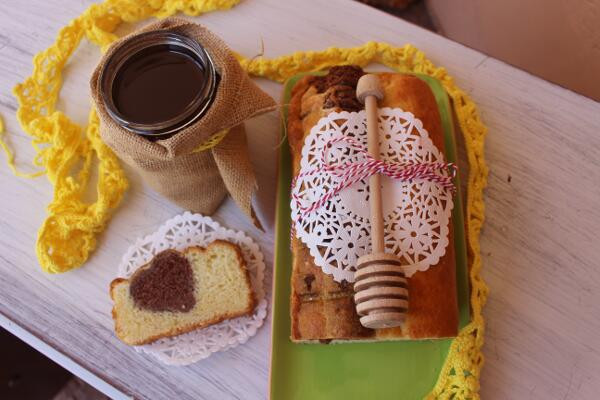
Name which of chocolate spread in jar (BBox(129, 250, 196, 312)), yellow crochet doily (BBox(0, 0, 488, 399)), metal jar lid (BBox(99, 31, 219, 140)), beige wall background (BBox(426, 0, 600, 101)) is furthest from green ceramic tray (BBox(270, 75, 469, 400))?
beige wall background (BBox(426, 0, 600, 101))

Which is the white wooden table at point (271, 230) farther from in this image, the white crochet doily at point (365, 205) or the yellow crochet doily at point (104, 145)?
the white crochet doily at point (365, 205)

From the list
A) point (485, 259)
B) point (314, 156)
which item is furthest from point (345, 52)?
point (485, 259)

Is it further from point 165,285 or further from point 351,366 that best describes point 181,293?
point 351,366

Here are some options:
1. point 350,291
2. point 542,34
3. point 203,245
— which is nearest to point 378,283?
point 350,291

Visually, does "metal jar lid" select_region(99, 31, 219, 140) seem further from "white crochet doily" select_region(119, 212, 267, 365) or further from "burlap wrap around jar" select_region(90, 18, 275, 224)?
"white crochet doily" select_region(119, 212, 267, 365)

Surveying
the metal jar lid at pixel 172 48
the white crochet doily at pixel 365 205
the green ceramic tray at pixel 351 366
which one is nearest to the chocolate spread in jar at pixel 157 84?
the metal jar lid at pixel 172 48

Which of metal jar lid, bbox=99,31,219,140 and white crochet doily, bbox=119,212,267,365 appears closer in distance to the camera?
metal jar lid, bbox=99,31,219,140
